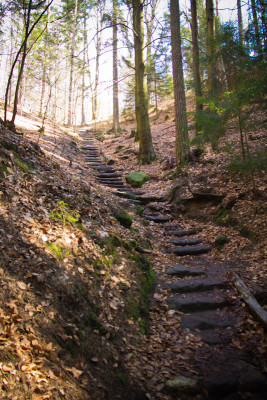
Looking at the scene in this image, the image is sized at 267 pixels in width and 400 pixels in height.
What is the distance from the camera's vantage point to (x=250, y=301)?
4289 millimetres

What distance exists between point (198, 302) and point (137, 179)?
7073 mm

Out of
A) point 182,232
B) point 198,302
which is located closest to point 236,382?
point 198,302

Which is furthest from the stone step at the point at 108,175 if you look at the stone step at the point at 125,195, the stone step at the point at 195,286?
the stone step at the point at 195,286

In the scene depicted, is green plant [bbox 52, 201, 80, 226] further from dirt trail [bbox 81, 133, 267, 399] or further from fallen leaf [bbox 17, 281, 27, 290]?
dirt trail [bbox 81, 133, 267, 399]

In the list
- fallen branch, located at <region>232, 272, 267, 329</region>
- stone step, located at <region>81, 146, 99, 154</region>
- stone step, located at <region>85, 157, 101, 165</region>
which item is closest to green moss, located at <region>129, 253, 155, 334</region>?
fallen branch, located at <region>232, 272, 267, 329</region>

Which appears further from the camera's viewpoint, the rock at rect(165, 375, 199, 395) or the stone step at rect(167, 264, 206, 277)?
the stone step at rect(167, 264, 206, 277)

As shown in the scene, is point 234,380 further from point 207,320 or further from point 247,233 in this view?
point 247,233

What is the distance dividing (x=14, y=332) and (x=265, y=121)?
7.03 m

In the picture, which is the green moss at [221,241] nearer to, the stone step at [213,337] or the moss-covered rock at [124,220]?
the moss-covered rock at [124,220]

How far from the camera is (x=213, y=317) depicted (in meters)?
4.37

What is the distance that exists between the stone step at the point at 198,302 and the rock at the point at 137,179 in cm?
665

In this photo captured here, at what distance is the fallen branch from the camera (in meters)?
3.92

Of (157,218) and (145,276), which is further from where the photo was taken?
(157,218)

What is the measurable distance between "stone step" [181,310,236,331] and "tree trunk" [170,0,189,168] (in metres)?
6.79
